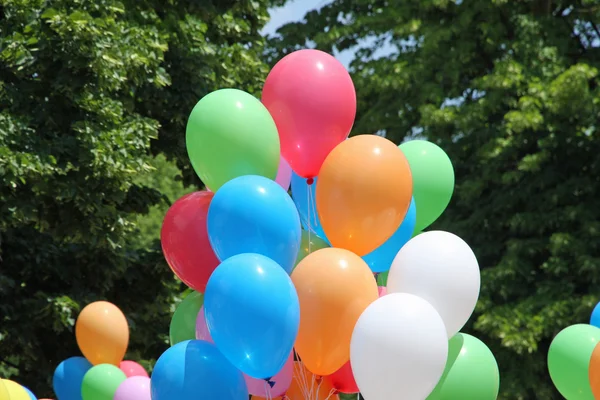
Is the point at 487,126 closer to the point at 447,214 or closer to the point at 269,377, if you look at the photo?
the point at 447,214

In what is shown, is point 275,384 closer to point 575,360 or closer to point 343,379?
point 343,379

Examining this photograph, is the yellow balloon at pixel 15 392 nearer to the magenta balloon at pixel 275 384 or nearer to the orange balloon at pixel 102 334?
the magenta balloon at pixel 275 384

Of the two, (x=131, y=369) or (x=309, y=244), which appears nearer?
(x=309, y=244)

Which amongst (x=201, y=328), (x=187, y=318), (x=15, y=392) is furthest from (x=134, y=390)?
(x=201, y=328)

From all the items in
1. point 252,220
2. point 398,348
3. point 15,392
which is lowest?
point 15,392

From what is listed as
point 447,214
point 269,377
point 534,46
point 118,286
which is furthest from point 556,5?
point 269,377

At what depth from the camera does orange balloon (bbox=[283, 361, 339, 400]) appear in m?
4.78

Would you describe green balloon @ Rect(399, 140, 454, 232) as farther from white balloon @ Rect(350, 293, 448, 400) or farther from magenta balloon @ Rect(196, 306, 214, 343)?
magenta balloon @ Rect(196, 306, 214, 343)

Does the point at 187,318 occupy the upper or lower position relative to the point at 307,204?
lower

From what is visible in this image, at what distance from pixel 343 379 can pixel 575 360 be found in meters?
1.70

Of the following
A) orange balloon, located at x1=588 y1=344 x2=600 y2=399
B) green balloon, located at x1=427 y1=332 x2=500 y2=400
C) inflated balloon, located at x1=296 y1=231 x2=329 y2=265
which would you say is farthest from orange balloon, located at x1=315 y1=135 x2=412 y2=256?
orange balloon, located at x1=588 y1=344 x2=600 y2=399

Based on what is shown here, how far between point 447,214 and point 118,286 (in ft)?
16.0

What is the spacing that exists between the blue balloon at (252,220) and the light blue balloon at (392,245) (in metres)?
0.79

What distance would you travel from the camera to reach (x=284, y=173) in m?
5.19
